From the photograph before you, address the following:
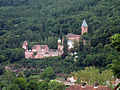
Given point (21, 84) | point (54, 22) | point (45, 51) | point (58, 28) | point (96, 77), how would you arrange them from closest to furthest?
point (96, 77) < point (21, 84) < point (45, 51) < point (58, 28) < point (54, 22)

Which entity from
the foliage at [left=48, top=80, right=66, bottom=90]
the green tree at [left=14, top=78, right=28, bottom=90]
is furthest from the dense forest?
the green tree at [left=14, top=78, right=28, bottom=90]

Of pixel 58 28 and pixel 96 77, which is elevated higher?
pixel 58 28

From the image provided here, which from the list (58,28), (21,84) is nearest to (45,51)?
(58,28)

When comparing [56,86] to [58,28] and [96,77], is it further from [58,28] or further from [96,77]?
[58,28]

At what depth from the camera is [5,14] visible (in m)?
95.2

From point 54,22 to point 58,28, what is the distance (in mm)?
5732

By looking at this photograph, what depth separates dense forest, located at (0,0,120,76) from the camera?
2194 inches

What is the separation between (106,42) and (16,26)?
34.3 metres

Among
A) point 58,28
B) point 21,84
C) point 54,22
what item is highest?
point 54,22

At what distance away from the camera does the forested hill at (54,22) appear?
63.3 metres

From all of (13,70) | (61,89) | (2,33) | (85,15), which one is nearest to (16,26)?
(2,33)

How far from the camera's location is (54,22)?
8256 centimetres

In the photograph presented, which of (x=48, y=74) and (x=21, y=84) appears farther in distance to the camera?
(x=48, y=74)

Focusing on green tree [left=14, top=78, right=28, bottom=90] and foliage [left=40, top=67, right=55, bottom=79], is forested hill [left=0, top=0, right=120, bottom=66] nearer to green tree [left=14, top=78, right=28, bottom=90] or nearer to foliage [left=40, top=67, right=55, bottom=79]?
foliage [left=40, top=67, right=55, bottom=79]
